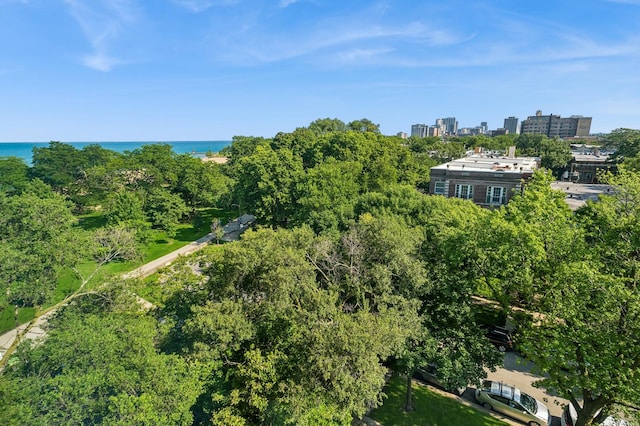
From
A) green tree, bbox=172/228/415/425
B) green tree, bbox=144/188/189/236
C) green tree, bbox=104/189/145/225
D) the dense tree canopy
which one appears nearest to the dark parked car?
the dense tree canopy

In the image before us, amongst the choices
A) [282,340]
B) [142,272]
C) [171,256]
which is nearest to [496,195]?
[282,340]

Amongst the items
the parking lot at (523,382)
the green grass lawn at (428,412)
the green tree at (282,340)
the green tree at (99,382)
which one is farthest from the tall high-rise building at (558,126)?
the green tree at (99,382)

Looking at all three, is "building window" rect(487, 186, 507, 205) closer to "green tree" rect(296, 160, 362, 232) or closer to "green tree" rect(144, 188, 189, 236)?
"green tree" rect(296, 160, 362, 232)

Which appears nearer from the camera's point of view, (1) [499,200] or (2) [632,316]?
(2) [632,316]

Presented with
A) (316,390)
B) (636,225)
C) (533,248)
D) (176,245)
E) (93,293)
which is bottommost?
(176,245)

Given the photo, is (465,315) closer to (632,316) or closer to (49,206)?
(632,316)

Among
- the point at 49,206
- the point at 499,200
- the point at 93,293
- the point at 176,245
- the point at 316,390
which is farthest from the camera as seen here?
the point at 176,245

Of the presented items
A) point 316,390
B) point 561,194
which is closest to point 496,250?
point 561,194

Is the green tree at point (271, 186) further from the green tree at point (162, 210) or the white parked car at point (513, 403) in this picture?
the white parked car at point (513, 403)
